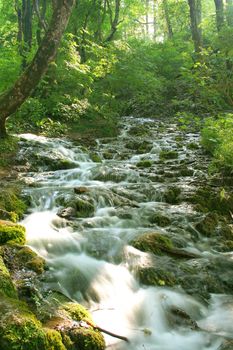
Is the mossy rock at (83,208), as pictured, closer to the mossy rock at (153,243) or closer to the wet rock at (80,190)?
the wet rock at (80,190)

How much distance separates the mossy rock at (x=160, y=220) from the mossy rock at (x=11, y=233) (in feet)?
8.65

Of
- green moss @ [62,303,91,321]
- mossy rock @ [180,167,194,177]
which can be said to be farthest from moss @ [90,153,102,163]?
green moss @ [62,303,91,321]

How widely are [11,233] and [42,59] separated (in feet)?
15.9

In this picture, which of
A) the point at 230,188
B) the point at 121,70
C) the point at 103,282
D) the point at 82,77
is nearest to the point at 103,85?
the point at 121,70

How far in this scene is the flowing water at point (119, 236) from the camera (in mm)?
4516

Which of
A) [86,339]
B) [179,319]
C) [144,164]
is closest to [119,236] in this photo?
[179,319]

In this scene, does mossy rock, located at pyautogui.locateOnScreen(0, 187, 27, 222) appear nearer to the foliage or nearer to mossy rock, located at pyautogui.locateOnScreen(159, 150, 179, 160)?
the foliage

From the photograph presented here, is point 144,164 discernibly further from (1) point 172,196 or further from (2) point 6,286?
(2) point 6,286

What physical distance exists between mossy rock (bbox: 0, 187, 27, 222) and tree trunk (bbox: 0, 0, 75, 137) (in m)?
2.73

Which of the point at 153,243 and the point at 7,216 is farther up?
the point at 7,216

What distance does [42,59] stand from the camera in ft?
28.5

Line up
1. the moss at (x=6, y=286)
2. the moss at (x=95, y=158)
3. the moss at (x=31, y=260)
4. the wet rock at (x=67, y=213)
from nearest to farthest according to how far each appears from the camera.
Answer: the moss at (x=6, y=286), the moss at (x=31, y=260), the wet rock at (x=67, y=213), the moss at (x=95, y=158)

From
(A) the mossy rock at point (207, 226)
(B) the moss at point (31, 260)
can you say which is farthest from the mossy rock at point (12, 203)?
(A) the mossy rock at point (207, 226)

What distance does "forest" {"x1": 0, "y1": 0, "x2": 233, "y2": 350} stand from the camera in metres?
4.23
